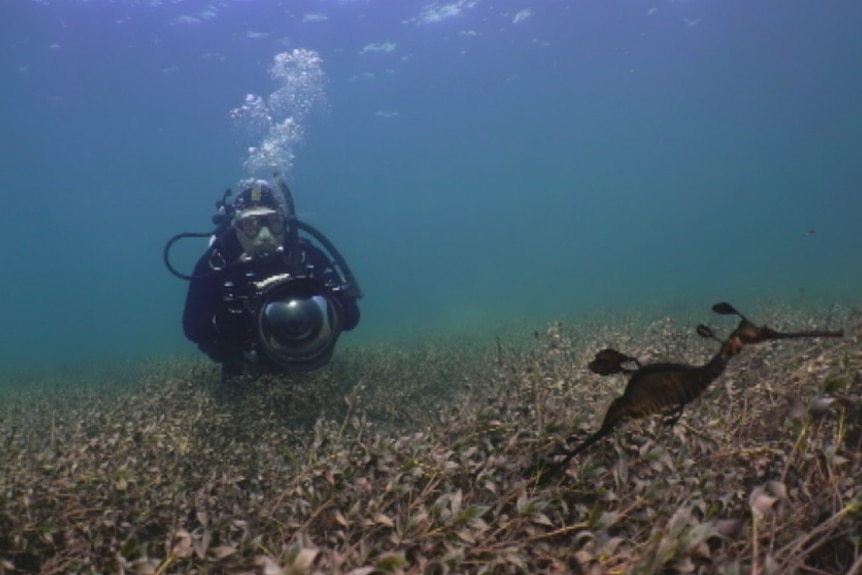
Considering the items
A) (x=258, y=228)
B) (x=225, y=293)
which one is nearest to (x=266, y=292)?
(x=225, y=293)

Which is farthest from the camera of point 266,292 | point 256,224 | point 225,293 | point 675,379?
point 256,224

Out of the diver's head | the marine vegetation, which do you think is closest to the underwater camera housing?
the diver's head

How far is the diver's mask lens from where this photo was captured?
6.68 metres

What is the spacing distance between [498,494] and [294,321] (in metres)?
3.53

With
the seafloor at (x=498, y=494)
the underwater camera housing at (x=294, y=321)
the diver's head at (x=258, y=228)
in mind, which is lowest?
the seafloor at (x=498, y=494)

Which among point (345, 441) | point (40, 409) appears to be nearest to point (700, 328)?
point (345, 441)

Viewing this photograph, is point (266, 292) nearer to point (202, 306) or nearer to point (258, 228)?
point (202, 306)

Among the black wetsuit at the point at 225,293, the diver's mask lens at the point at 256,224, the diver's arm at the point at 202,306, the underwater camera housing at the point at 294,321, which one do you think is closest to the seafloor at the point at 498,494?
the underwater camera housing at the point at 294,321

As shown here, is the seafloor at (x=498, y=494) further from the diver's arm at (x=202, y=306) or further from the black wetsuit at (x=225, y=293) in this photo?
the diver's arm at (x=202, y=306)

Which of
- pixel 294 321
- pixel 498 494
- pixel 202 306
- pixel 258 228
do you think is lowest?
pixel 498 494

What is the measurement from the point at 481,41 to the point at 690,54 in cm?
1694

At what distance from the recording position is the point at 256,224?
669 cm

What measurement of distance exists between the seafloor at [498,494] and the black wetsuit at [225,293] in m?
2.43

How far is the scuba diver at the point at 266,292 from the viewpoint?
16.6ft
